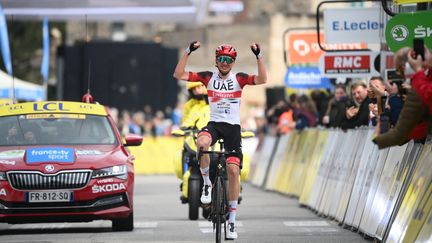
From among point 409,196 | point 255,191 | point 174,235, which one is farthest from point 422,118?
point 255,191

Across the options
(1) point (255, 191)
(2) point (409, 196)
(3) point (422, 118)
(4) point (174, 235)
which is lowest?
(1) point (255, 191)

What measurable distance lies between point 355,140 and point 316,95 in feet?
27.8

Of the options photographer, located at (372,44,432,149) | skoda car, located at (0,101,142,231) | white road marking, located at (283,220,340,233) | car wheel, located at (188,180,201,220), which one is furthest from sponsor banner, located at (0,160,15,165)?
photographer, located at (372,44,432,149)

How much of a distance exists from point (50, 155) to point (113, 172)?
2.52ft

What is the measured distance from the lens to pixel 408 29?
16875mm

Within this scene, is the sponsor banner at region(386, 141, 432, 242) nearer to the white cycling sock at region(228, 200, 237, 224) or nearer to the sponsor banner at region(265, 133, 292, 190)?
the white cycling sock at region(228, 200, 237, 224)

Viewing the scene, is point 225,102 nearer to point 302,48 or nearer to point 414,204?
point 414,204

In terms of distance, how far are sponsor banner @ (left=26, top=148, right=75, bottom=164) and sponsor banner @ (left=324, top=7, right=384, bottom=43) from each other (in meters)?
6.32

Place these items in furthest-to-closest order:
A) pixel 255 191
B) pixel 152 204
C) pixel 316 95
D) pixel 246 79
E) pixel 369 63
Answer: pixel 255 191
pixel 316 95
pixel 152 204
pixel 369 63
pixel 246 79

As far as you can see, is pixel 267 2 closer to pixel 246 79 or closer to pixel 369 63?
pixel 369 63

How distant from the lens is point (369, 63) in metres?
23.1

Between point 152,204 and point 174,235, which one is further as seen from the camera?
point 152,204

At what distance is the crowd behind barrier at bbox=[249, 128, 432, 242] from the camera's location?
44.1 feet

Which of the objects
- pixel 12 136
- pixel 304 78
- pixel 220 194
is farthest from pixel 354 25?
pixel 304 78
